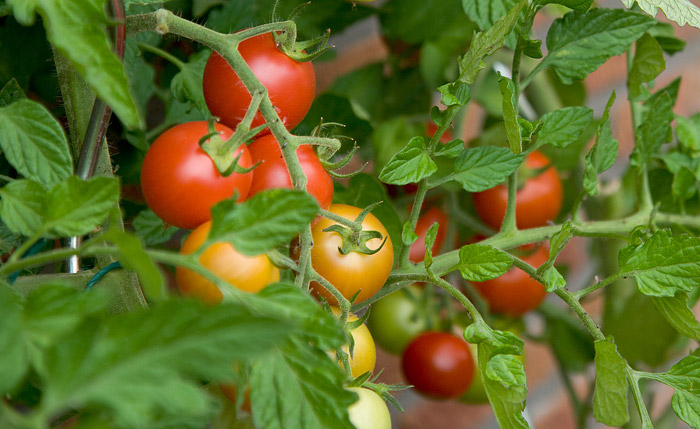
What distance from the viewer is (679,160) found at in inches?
18.3

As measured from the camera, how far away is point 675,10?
1.11ft

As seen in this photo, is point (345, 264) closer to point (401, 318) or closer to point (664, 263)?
point (664, 263)

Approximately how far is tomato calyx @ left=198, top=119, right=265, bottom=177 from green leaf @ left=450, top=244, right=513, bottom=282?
125mm

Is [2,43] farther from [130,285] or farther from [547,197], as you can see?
[547,197]

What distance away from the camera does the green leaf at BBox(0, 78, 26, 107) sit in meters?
0.32

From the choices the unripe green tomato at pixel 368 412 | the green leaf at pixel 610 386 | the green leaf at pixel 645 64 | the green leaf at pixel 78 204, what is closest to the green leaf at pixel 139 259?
the green leaf at pixel 78 204

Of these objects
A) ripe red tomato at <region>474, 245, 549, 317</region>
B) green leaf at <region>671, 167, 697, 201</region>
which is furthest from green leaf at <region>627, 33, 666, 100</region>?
ripe red tomato at <region>474, 245, 549, 317</region>

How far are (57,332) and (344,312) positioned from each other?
6.0 inches

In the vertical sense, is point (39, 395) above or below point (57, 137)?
below

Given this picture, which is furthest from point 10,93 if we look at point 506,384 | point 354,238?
point 506,384

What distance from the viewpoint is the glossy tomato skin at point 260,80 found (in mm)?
333

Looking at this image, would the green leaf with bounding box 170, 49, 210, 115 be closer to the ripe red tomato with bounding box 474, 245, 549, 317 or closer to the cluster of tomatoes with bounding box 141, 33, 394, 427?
the cluster of tomatoes with bounding box 141, 33, 394, 427

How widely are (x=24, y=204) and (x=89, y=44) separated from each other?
0.08 metres

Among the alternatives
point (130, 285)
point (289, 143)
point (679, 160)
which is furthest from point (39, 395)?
point (679, 160)
